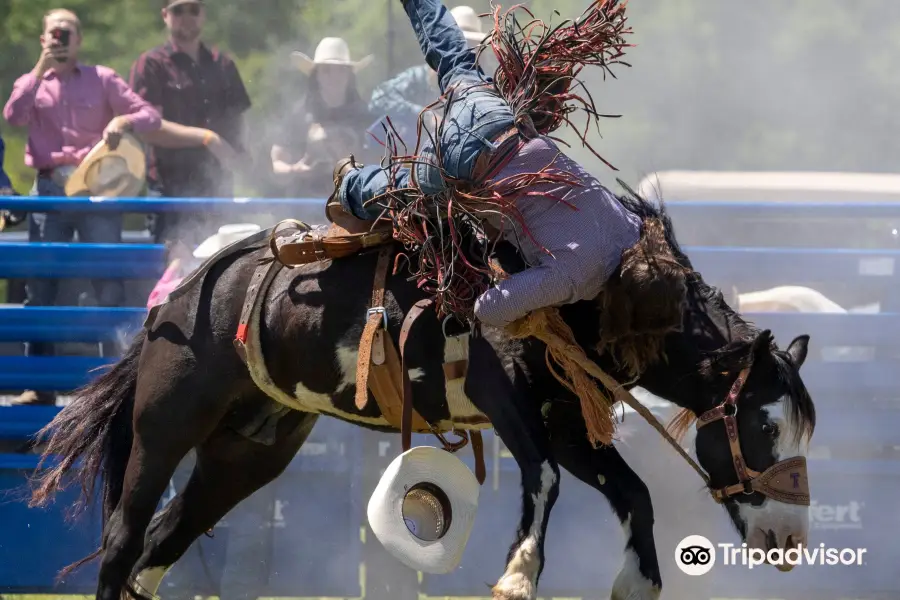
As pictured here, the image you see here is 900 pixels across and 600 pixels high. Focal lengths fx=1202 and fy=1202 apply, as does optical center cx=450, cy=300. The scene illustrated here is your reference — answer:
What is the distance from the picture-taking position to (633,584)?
12.0 ft

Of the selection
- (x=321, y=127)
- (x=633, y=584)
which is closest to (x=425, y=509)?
(x=633, y=584)

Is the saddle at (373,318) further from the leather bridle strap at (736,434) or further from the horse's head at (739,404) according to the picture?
→ the leather bridle strap at (736,434)

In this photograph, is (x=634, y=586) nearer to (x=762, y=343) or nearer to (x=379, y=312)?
(x=762, y=343)

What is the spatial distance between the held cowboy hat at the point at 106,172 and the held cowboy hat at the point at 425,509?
3.28 m

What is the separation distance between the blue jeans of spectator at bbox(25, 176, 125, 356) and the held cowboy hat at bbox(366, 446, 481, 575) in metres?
2.79

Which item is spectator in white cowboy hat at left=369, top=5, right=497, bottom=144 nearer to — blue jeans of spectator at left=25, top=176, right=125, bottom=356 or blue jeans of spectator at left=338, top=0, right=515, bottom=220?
blue jeans of spectator at left=25, top=176, right=125, bottom=356

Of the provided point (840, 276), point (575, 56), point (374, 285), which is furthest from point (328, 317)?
point (840, 276)

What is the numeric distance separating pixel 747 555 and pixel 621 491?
2.64ft

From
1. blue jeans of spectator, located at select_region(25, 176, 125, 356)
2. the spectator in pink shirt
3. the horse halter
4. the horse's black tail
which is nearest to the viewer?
the horse halter

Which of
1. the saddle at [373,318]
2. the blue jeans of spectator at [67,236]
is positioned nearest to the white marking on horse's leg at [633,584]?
the saddle at [373,318]

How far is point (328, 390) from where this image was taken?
4.14 meters

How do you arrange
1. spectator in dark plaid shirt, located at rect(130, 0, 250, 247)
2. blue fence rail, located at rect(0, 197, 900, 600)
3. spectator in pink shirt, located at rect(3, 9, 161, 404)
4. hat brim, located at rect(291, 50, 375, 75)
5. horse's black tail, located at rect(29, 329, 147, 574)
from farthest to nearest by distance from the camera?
hat brim, located at rect(291, 50, 375, 75) → spectator in dark plaid shirt, located at rect(130, 0, 250, 247) → spectator in pink shirt, located at rect(3, 9, 161, 404) → blue fence rail, located at rect(0, 197, 900, 600) → horse's black tail, located at rect(29, 329, 147, 574)

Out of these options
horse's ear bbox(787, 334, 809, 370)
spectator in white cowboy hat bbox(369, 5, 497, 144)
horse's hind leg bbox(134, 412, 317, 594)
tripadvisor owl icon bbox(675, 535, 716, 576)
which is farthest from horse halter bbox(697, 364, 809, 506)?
spectator in white cowboy hat bbox(369, 5, 497, 144)

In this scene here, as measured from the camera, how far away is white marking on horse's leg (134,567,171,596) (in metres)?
4.55
